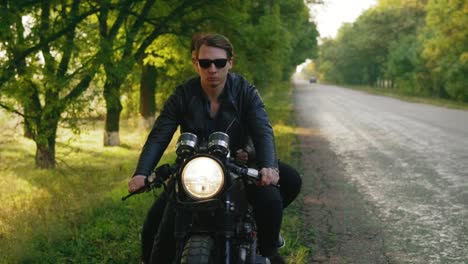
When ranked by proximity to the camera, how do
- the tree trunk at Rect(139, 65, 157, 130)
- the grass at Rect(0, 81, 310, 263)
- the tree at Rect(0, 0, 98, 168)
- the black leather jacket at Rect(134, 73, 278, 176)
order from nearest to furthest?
the black leather jacket at Rect(134, 73, 278, 176), the grass at Rect(0, 81, 310, 263), the tree at Rect(0, 0, 98, 168), the tree trunk at Rect(139, 65, 157, 130)

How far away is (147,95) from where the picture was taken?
2408 centimetres

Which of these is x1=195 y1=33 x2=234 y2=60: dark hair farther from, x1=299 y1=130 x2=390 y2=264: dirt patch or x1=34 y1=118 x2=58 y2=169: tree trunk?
x1=34 y1=118 x2=58 y2=169: tree trunk

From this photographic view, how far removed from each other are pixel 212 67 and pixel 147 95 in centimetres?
2108

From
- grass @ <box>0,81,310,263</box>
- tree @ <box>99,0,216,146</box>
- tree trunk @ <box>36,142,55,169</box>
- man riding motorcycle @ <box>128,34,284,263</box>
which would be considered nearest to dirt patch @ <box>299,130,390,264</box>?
grass @ <box>0,81,310,263</box>

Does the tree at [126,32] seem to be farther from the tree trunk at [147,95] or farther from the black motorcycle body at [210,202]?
the black motorcycle body at [210,202]

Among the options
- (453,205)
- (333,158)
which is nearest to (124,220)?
(453,205)

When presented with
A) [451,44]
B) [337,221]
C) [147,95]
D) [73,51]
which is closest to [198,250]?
[337,221]

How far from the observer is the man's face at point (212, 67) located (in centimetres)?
331

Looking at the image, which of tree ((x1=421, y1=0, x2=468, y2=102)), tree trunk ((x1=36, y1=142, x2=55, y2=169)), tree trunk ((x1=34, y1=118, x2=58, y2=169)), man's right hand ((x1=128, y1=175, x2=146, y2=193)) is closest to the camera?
man's right hand ((x1=128, y1=175, x2=146, y2=193))

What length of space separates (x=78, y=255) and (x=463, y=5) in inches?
1423

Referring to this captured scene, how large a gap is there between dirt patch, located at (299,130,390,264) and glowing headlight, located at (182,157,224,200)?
264 cm

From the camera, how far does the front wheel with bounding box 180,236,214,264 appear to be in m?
2.81

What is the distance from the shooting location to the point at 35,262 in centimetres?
524

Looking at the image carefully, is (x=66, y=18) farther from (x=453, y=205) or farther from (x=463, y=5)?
(x=463, y=5)
